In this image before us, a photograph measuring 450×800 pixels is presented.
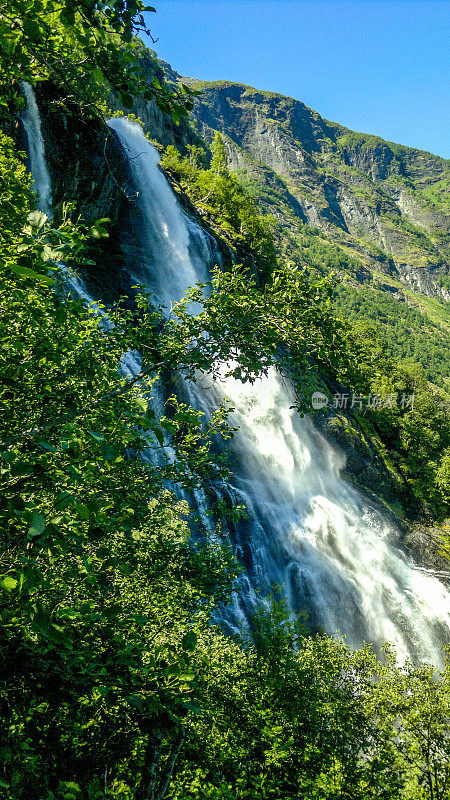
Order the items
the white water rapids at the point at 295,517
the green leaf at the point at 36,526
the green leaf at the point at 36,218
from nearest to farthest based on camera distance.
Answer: the green leaf at the point at 36,526 < the green leaf at the point at 36,218 < the white water rapids at the point at 295,517

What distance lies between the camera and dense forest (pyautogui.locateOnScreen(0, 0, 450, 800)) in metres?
2.95

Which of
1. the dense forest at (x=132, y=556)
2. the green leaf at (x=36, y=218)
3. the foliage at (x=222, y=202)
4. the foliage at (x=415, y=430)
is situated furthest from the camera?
the foliage at (x=415, y=430)

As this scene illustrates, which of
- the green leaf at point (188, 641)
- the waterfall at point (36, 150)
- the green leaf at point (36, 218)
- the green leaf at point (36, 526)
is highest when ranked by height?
the waterfall at point (36, 150)

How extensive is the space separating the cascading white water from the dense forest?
8.15 metres

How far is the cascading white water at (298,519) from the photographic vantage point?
2259 cm

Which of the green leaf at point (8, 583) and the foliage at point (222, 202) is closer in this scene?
the green leaf at point (8, 583)

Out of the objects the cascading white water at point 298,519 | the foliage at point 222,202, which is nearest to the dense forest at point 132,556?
the cascading white water at point 298,519

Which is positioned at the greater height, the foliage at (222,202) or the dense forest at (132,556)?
the foliage at (222,202)

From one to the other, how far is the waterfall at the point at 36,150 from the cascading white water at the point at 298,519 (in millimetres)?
6123

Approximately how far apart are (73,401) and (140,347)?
1371mm

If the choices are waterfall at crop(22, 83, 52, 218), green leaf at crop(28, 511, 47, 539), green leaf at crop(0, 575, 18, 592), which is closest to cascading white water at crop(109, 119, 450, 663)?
waterfall at crop(22, 83, 52, 218)

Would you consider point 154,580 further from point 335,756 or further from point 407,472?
point 407,472

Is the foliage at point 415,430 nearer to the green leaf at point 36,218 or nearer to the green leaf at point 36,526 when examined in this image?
the green leaf at point 36,218

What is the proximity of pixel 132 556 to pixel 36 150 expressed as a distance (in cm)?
2420
